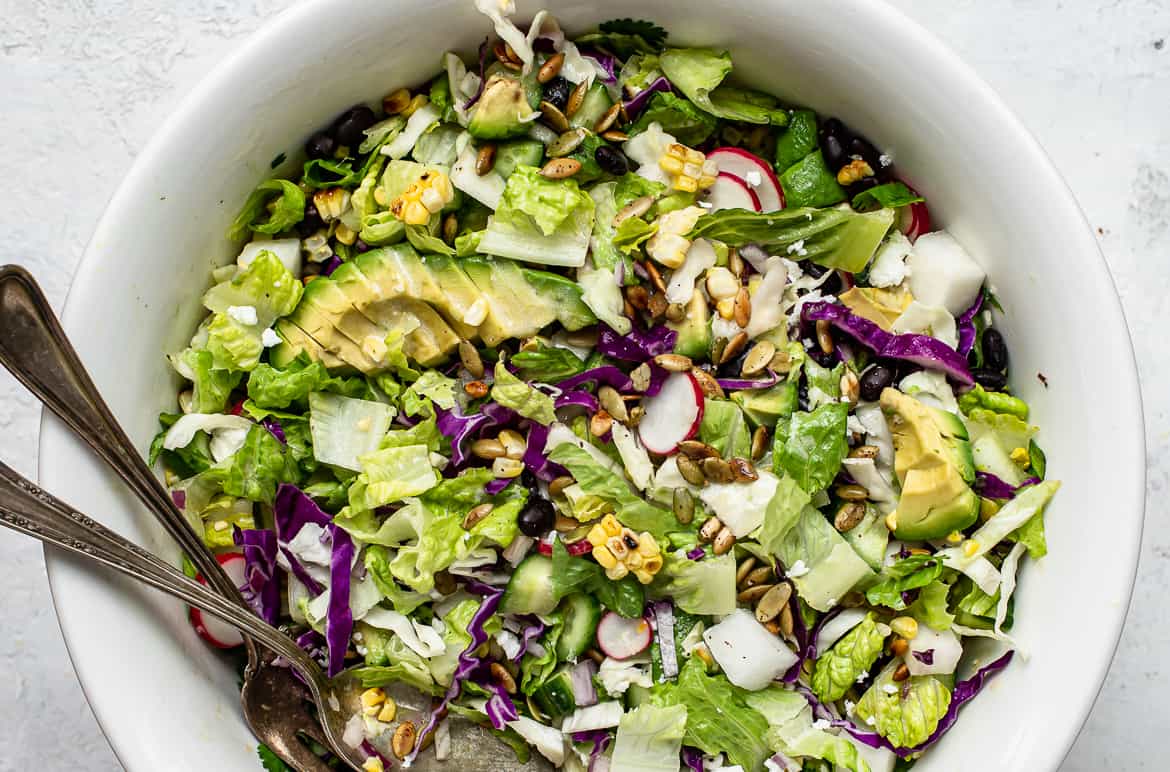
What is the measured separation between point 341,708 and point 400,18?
179 centimetres

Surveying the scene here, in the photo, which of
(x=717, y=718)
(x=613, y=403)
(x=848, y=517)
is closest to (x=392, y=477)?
(x=613, y=403)

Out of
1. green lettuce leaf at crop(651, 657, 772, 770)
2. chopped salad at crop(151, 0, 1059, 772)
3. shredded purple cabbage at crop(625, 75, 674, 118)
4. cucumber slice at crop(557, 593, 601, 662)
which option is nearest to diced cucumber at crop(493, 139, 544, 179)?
chopped salad at crop(151, 0, 1059, 772)

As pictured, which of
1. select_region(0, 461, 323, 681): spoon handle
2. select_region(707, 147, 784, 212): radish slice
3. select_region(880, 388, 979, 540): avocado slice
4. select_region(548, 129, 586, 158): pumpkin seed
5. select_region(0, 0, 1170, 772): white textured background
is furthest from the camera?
select_region(0, 0, 1170, 772): white textured background

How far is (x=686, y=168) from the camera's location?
2703 mm

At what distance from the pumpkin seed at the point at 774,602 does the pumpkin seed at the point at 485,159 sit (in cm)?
130

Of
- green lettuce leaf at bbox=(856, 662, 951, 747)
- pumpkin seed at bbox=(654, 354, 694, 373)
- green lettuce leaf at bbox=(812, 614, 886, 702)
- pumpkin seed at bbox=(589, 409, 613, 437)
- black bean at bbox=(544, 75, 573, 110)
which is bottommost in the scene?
green lettuce leaf at bbox=(856, 662, 951, 747)

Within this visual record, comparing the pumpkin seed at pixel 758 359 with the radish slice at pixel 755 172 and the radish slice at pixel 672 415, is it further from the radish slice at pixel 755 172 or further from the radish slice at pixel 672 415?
the radish slice at pixel 755 172

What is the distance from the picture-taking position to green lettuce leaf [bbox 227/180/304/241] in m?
2.71

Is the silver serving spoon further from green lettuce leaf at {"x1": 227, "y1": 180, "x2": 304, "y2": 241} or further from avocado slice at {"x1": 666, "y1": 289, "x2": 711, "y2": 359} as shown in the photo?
avocado slice at {"x1": 666, "y1": 289, "x2": 711, "y2": 359}

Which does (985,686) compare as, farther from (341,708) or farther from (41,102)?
(41,102)

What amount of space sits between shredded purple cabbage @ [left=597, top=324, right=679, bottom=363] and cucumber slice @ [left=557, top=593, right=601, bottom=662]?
0.65 meters

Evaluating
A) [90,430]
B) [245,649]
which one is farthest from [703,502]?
[90,430]

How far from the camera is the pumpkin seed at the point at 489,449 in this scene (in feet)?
9.04

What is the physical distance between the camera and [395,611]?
9.16 ft
